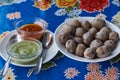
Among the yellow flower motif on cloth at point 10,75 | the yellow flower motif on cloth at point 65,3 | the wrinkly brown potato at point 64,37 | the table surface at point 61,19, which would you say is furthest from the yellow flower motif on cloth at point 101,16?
the yellow flower motif on cloth at point 10,75

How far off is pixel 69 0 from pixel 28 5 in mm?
164

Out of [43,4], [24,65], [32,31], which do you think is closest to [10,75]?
[24,65]

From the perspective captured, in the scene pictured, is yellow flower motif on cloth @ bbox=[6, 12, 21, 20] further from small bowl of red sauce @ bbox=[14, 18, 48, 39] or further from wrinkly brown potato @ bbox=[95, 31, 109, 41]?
wrinkly brown potato @ bbox=[95, 31, 109, 41]

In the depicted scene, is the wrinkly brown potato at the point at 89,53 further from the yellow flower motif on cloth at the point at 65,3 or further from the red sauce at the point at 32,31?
the yellow flower motif on cloth at the point at 65,3

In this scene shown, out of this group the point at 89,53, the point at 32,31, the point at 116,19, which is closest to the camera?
the point at 89,53

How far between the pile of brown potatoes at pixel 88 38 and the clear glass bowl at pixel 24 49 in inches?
3.2

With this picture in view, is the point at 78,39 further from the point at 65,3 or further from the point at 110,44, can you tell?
the point at 65,3

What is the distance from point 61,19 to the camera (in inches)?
37.9

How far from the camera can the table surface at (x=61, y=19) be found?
0.75 metres

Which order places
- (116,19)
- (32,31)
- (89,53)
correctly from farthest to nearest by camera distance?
(116,19), (32,31), (89,53)

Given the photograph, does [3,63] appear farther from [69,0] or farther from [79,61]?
[69,0]

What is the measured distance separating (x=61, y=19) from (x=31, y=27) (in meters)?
0.14

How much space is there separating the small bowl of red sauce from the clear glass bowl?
2 centimetres

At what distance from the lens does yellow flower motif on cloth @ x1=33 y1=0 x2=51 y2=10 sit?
1029 mm
